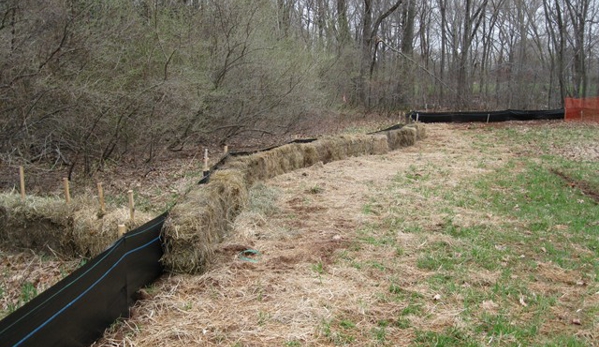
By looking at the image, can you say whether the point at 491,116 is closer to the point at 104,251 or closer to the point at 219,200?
the point at 219,200

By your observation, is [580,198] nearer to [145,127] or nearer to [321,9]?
[145,127]

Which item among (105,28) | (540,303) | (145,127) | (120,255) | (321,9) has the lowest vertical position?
(540,303)

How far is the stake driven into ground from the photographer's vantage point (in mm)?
3350

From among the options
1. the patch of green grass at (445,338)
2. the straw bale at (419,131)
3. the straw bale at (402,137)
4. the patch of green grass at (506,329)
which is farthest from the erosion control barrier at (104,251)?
the straw bale at (419,131)

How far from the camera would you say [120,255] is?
351 centimetres

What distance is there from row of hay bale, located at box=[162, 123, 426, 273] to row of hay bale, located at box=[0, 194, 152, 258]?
643mm

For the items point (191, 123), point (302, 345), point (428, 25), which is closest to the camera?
point (302, 345)

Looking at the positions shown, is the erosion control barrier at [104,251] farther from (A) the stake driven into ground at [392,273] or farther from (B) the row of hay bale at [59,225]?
(A) the stake driven into ground at [392,273]

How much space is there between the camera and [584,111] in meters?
19.8

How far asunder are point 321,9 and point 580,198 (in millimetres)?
18440

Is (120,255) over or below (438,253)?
over

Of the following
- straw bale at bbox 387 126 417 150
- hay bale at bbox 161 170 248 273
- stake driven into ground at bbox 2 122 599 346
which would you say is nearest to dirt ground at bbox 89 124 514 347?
stake driven into ground at bbox 2 122 599 346

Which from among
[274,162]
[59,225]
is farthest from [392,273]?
[274,162]

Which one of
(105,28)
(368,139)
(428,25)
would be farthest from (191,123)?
(428,25)
